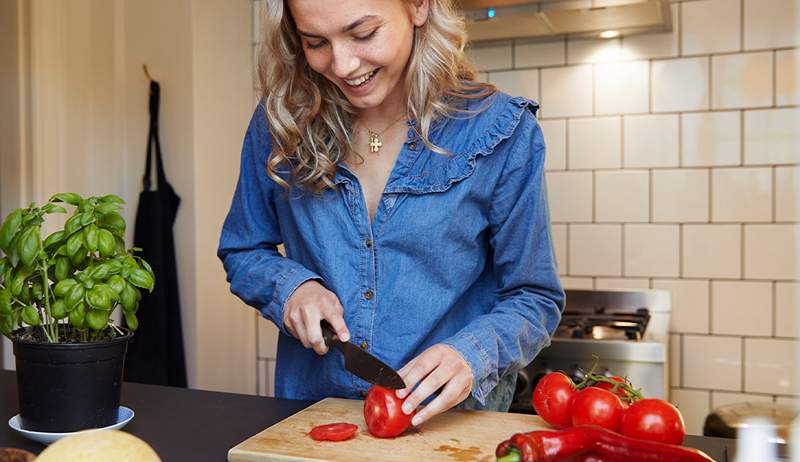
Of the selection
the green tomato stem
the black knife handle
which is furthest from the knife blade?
the green tomato stem

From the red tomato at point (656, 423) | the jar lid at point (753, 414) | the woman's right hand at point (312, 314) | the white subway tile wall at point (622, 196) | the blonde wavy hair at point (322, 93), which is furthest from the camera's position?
the white subway tile wall at point (622, 196)

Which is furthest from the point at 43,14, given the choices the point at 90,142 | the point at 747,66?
the point at 747,66

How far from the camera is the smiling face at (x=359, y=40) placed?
104 centimetres

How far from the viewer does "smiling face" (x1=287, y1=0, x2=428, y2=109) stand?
1.04m

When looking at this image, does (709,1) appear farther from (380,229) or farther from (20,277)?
(20,277)

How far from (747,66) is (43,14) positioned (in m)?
1.88

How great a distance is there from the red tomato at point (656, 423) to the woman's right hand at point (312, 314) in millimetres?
365

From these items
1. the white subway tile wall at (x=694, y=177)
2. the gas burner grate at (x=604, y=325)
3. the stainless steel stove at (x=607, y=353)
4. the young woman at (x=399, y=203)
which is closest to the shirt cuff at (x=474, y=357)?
the young woman at (x=399, y=203)

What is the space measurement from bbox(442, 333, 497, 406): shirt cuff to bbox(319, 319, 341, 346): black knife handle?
0.14 meters

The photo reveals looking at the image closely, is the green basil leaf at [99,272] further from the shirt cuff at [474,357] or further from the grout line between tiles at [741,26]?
the grout line between tiles at [741,26]

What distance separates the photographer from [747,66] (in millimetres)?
2248

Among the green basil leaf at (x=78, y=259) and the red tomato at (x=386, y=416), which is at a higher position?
the green basil leaf at (x=78, y=259)

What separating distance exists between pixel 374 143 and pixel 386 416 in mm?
456

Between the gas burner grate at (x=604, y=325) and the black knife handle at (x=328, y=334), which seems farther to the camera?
→ the gas burner grate at (x=604, y=325)
